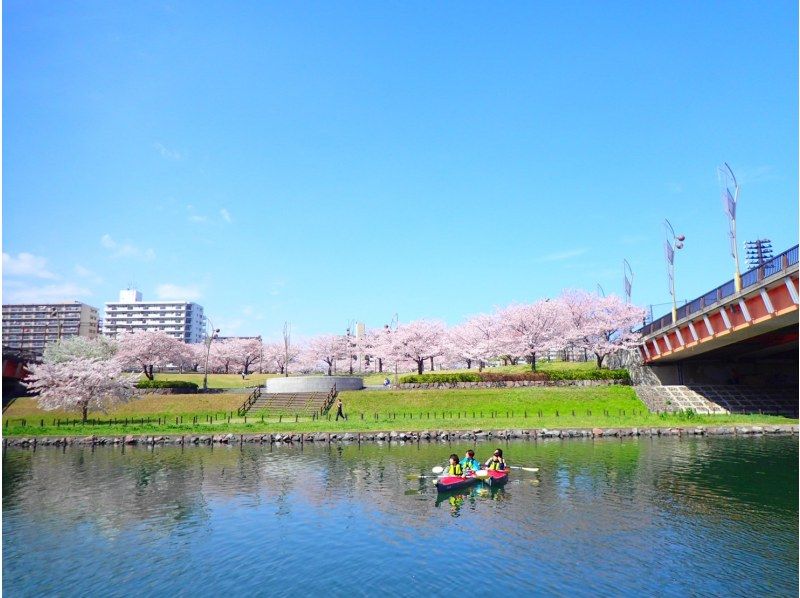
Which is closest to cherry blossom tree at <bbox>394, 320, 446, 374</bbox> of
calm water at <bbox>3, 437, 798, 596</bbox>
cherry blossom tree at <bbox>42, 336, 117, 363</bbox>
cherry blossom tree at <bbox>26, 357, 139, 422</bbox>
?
cherry blossom tree at <bbox>26, 357, 139, 422</bbox>

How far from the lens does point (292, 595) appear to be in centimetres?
1444

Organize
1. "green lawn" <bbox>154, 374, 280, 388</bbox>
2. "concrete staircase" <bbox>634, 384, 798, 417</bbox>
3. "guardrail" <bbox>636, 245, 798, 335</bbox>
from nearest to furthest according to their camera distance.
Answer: "guardrail" <bbox>636, 245, 798, 335</bbox>
"concrete staircase" <bbox>634, 384, 798, 417</bbox>
"green lawn" <bbox>154, 374, 280, 388</bbox>

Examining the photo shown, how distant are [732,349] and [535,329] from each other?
24426 mm

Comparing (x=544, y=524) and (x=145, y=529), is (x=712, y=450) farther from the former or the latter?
(x=145, y=529)

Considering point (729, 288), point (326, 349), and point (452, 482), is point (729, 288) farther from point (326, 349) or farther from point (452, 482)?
point (326, 349)

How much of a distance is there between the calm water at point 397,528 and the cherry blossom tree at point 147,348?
62234 mm

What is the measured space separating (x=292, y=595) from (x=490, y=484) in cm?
1406

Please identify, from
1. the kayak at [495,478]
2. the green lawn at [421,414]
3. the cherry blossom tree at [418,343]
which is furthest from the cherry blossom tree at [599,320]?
the kayak at [495,478]

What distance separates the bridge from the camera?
37438mm

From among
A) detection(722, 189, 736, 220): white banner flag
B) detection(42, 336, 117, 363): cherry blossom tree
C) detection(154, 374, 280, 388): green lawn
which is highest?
detection(722, 189, 736, 220): white banner flag

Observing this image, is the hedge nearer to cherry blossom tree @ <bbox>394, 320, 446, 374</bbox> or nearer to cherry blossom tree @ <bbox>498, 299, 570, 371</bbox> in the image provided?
cherry blossom tree @ <bbox>498, 299, 570, 371</bbox>

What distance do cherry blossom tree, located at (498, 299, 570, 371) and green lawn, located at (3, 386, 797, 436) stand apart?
13.5 meters

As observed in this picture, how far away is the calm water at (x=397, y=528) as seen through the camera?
15164 millimetres

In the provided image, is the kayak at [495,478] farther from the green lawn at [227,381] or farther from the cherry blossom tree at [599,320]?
the green lawn at [227,381]
